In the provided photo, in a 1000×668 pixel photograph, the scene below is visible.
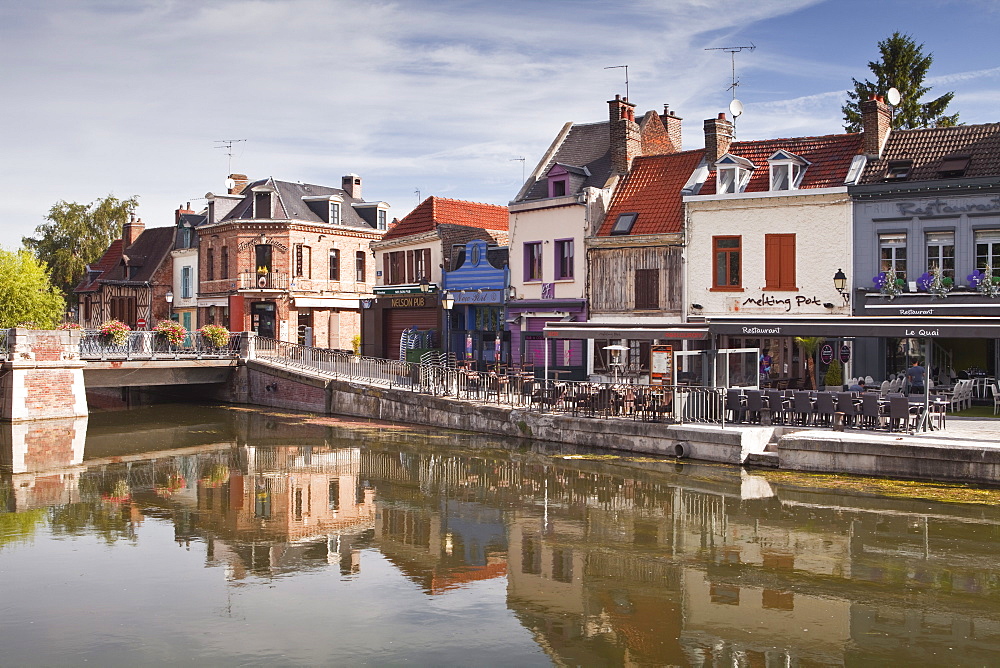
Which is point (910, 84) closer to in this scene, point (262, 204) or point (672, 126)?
point (672, 126)

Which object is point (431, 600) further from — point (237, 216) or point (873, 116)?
point (237, 216)

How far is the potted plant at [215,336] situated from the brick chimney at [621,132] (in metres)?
16.1

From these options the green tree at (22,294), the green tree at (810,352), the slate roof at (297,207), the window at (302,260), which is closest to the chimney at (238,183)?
the slate roof at (297,207)

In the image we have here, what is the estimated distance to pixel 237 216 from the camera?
4425 cm

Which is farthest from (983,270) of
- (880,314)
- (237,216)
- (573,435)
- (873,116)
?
(237,216)

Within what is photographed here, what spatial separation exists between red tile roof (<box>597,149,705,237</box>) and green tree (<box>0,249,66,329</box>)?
22.6m

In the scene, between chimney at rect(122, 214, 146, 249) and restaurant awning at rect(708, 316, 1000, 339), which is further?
chimney at rect(122, 214, 146, 249)

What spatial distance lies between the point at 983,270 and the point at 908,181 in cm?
289

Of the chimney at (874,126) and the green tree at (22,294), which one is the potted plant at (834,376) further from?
the green tree at (22,294)

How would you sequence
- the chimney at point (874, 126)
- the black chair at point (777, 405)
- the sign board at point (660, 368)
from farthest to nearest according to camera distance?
the chimney at point (874, 126) → the sign board at point (660, 368) → the black chair at point (777, 405)

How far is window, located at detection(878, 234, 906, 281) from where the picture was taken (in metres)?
23.5

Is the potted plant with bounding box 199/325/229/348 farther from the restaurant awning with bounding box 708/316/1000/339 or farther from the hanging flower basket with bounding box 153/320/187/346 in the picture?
the restaurant awning with bounding box 708/316/1000/339

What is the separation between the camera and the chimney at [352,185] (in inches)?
1914

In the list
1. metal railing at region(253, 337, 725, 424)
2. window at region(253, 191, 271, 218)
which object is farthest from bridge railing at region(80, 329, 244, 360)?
window at region(253, 191, 271, 218)
